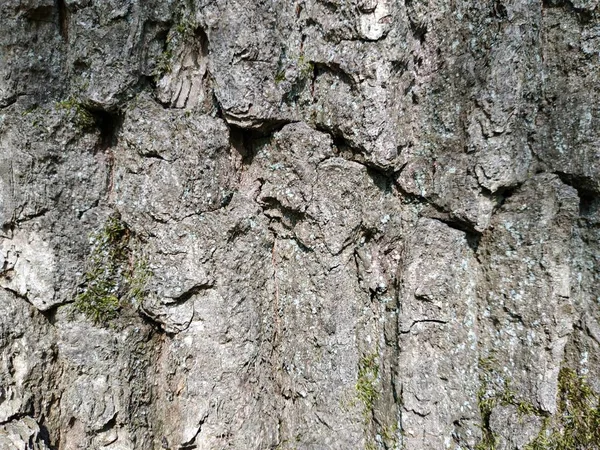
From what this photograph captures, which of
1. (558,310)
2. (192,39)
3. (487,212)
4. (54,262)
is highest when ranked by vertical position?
(192,39)

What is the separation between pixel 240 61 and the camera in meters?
2.42

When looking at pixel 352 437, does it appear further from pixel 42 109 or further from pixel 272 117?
pixel 42 109

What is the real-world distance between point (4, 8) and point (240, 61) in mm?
A: 1191

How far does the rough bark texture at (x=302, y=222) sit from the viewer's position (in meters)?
2.45

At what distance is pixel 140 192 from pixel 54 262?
57 centimetres

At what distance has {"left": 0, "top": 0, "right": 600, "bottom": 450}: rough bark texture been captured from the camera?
2.45 metres

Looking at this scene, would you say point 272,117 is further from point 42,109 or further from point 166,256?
point 42,109

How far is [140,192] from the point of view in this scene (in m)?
2.53

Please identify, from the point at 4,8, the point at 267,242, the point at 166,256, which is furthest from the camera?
the point at 267,242

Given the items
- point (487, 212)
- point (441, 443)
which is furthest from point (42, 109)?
point (441, 443)

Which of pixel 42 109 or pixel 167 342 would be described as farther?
pixel 167 342

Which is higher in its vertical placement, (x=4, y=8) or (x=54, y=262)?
(x=4, y=8)

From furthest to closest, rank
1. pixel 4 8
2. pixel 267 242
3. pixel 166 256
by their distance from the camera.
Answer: pixel 267 242 < pixel 166 256 < pixel 4 8

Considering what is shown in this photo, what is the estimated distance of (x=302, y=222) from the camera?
2635 millimetres
